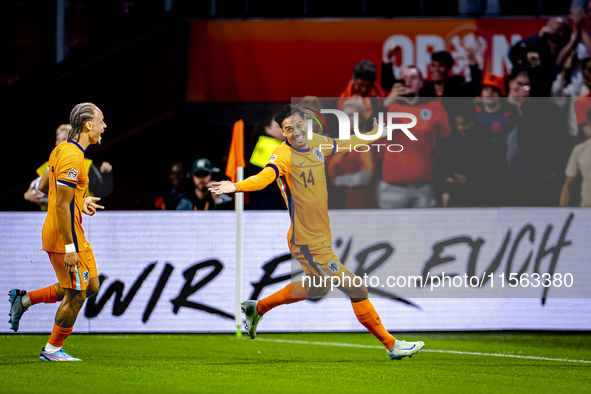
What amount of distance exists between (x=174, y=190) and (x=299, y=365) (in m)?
3.99

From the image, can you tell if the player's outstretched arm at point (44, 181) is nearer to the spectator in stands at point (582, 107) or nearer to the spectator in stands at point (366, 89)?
the spectator in stands at point (366, 89)

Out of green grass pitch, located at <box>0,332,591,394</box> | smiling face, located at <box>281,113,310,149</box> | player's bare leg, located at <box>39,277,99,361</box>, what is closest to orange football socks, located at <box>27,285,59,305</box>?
player's bare leg, located at <box>39,277,99,361</box>

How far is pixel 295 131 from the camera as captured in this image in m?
6.96

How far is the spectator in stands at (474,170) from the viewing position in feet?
30.1

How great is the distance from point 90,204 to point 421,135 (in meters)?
4.17

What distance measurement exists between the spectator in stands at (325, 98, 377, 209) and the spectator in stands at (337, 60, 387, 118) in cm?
21

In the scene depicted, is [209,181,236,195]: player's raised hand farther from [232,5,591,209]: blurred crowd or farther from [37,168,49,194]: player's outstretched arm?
[232,5,591,209]: blurred crowd

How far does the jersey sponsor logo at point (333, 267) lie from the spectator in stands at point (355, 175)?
2.27 meters

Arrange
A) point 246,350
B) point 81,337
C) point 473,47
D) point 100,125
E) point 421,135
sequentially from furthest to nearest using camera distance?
point 473,47 → point 421,135 → point 81,337 → point 246,350 → point 100,125

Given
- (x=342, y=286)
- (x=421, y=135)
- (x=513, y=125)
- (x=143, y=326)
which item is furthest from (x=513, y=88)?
(x=143, y=326)

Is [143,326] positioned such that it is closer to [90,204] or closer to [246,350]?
[246,350]

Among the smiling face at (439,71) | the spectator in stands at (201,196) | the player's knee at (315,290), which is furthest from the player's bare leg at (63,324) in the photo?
the smiling face at (439,71)

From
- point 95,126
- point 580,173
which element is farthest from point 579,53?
point 95,126

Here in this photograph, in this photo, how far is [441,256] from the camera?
862 centimetres
